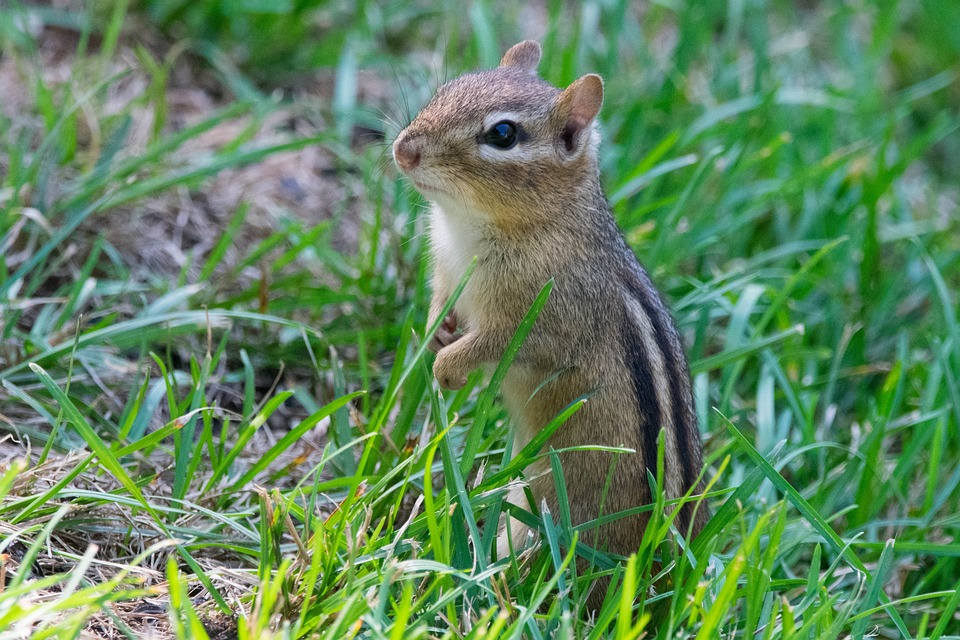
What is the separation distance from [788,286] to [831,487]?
772mm

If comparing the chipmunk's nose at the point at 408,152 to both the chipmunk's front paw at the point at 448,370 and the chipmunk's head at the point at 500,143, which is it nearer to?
the chipmunk's head at the point at 500,143

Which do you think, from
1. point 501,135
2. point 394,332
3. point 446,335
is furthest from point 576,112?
point 394,332

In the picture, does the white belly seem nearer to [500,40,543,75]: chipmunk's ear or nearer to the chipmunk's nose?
the chipmunk's nose

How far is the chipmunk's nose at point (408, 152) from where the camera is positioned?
312cm

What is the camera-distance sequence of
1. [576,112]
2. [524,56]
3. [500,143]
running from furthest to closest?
[524,56], [576,112], [500,143]

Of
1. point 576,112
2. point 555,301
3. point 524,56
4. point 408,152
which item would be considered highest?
point 524,56

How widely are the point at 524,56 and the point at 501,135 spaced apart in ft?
2.61

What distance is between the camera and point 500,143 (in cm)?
323

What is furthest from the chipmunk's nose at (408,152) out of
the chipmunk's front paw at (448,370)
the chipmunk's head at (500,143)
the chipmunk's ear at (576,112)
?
the chipmunk's front paw at (448,370)

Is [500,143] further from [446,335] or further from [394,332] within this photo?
[394,332]

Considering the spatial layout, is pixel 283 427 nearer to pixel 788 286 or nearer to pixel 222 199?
pixel 222 199

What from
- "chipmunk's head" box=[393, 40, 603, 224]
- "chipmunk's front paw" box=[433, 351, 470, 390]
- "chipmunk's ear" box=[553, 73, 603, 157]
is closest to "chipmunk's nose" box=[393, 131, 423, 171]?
Answer: "chipmunk's head" box=[393, 40, 603, 224]

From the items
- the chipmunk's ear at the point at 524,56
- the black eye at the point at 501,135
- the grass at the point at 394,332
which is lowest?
the grass at the point at 394,332

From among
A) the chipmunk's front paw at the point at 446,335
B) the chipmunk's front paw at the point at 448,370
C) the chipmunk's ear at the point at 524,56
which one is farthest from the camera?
the chipmunk's ear at the point at 524,56
